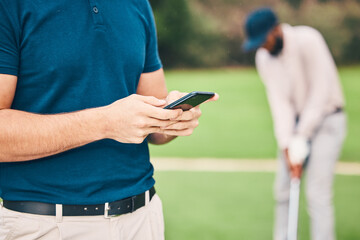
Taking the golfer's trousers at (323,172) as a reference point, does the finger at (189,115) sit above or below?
above

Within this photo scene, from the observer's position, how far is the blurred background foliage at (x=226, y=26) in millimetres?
25812

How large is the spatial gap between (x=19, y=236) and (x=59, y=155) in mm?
304

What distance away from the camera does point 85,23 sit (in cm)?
150

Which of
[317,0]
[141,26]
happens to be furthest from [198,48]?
[141,26]

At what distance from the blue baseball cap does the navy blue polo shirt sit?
8.88 feet

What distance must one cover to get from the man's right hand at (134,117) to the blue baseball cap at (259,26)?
293 centimetres

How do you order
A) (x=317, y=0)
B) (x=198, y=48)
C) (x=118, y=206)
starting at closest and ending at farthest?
1. (x=118, y=206)
2. (x=317, y=0)
3. (x=198, y=48)

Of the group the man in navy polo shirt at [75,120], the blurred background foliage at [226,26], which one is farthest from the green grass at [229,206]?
the blurred background foliage at [226,26]

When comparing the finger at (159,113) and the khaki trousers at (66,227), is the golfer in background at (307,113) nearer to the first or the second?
the khaki trousers at (66,227)

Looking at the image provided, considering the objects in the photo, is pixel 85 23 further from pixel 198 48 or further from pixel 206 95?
pixel 198 48

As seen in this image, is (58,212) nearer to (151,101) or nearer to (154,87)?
(151,101)

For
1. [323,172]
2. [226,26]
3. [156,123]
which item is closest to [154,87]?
[156,123]

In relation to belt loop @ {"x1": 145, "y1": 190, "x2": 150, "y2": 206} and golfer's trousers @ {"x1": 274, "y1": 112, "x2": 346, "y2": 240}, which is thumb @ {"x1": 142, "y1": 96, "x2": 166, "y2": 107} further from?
golfer's trousers @ {"x1": 274, "y1": 112, "x2": 346, "y2": 240}

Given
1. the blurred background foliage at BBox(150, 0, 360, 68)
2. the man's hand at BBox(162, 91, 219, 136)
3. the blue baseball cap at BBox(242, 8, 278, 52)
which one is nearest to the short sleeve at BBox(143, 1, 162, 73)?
the man's hand at BBox(162, 91, 219, 136)
